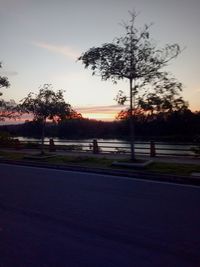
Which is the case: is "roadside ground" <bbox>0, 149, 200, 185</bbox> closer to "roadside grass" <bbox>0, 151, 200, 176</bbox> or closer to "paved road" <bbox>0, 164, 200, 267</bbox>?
"roadside grass" <bbox>0, 151, 200, 176</bbox>

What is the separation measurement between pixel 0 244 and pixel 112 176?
735 centimetres

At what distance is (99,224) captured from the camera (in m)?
6.75

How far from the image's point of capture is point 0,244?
571 centimetres

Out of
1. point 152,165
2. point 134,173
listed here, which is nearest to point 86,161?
point 152,165

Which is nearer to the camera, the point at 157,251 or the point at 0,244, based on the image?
the point at 157,251

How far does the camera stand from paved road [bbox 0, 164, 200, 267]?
16.8 ft

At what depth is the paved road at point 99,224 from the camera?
16.8 ft

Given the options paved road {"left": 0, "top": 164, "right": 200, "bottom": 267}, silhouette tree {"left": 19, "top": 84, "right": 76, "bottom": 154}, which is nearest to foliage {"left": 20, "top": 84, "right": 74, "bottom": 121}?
silhouette tree {"left": 19, "top": 84, "right": 76, "bottom": 154}

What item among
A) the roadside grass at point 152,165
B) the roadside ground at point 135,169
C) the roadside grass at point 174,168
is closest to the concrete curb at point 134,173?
the roadside ground at point 135,169

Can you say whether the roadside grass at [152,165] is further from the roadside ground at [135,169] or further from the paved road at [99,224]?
the paved road at [99,224]

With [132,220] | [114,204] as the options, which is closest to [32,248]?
[132,220]

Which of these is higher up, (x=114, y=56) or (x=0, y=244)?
(x=114, y=56)

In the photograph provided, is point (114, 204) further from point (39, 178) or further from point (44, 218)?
point (39, 178)

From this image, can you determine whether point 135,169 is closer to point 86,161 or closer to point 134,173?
point 134,173
